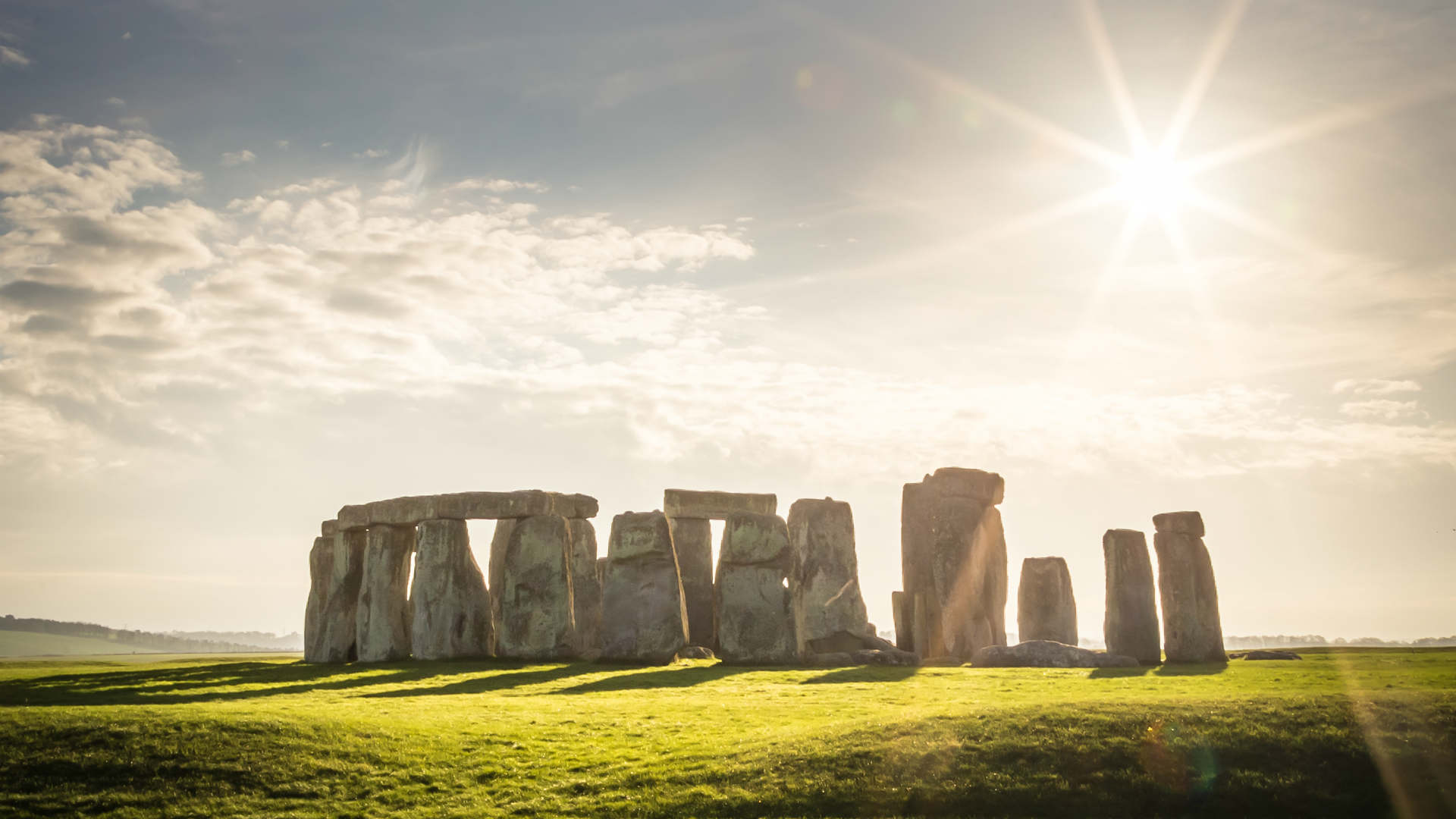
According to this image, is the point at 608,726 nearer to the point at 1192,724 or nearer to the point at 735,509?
the point at 1192,724

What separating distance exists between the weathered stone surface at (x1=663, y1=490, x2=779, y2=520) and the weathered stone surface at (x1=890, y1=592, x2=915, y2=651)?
191 inches

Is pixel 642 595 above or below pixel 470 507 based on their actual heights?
below

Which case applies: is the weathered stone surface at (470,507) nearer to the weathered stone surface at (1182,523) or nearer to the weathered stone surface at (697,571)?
the weathered stone surface at (697,571)

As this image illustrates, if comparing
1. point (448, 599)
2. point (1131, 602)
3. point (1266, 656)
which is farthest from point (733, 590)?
point (1266, 656)

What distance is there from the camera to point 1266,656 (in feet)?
86.7

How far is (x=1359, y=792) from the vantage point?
11773 mm

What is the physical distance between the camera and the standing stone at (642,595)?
25250mm

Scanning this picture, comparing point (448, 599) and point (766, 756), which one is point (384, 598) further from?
point (766, 756)

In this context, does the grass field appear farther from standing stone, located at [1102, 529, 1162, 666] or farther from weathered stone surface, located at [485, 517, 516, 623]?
weathered stone surface, located at [485, 517, 516, 623]

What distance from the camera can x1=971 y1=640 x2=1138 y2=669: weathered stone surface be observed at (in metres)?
23.8

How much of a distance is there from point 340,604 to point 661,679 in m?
12.5

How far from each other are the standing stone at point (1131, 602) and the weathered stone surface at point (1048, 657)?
34.5 inches

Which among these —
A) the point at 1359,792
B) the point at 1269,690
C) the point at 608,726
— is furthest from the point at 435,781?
the point at 1269,690

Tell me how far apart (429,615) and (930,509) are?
12.9 m
